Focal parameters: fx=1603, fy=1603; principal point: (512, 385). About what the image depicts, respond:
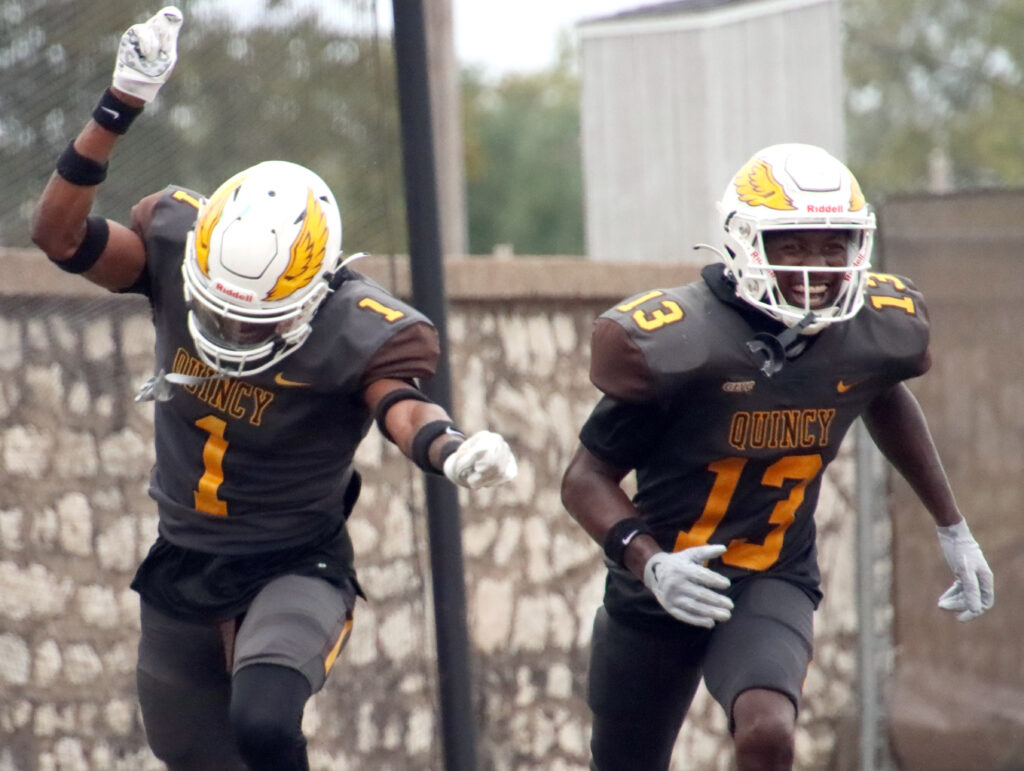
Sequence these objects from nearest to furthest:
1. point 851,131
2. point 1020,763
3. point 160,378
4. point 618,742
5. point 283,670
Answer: point 283,670 < point 160,378 < point 618,742 < point 1020,763 < point 851,131

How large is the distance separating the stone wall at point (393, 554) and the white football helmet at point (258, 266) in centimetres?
116

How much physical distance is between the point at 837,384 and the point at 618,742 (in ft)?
3.39

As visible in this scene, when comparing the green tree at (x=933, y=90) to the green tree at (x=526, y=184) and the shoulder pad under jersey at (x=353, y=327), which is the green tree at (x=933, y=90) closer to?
the green tree at (x=526, y=184)

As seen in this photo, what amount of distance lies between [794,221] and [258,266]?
1.20 meters

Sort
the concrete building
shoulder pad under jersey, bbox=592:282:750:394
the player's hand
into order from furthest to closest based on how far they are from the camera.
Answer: the concrete building < shoulder pad under jersey, bbox=592:282:750:394 < the player's hand

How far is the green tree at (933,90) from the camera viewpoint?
92.0 feet

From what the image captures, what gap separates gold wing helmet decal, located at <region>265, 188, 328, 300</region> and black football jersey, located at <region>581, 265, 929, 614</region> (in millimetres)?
657

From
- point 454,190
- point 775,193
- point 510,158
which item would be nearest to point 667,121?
point 454,190

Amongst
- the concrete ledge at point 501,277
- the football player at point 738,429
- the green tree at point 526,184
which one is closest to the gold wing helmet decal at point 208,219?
the football player at point 738,429

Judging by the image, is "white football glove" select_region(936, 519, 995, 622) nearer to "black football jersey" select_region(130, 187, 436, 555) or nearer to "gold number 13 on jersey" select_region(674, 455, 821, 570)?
"gold number 13 on jersey" select_region(674, 455, 821, 570)

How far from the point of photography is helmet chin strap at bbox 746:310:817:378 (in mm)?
3574

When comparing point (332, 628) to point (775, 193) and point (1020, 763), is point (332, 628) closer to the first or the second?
point (775, 193)

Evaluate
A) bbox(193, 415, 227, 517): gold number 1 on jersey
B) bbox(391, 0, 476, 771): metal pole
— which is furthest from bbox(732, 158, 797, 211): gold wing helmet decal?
bbox(193, 415, 227, 517): gold number 1 on jersey

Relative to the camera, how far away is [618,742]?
12.9ft
